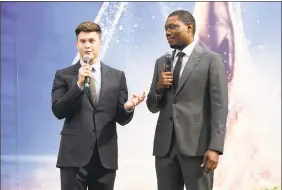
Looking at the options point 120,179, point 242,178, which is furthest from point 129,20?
point 242,178

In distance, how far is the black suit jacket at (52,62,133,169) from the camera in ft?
8.93

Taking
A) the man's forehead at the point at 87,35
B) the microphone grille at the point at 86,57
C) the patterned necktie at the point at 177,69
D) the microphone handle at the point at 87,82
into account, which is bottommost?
the microphone handle at the point at 87,82

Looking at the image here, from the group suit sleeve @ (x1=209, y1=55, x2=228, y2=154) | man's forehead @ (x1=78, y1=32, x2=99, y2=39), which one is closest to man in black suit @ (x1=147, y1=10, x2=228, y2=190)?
suit sleeve @ (x1=209, y1=55, x2=228, y2=154)

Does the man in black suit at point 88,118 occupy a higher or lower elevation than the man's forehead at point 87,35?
lower

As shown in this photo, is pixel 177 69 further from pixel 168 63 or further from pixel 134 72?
pixel 134 72

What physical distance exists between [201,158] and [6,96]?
261cm

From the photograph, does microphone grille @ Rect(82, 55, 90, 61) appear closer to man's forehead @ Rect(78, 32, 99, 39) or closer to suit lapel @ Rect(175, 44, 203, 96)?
man's forehead @ Rect(78, 32, 99, 39)

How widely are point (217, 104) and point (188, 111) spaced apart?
15cm

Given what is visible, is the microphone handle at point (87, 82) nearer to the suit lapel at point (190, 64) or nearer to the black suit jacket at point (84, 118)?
the black suit jacket at point (84, 118)

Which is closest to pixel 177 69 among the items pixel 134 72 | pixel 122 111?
pixel 122 111

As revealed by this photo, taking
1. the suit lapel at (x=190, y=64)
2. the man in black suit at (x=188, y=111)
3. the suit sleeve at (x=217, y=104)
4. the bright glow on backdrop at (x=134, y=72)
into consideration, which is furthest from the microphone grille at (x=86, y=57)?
the bright glow on backdrop at (x=134, y=72)

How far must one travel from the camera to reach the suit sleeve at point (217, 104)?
2.55 m

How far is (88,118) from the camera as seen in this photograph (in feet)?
9.11

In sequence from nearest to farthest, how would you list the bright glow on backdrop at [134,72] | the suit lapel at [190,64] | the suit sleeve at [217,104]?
the suit sleeve at [217,104], the suit lapel at [190,64], the bright glow on backdrop at [134,72]
